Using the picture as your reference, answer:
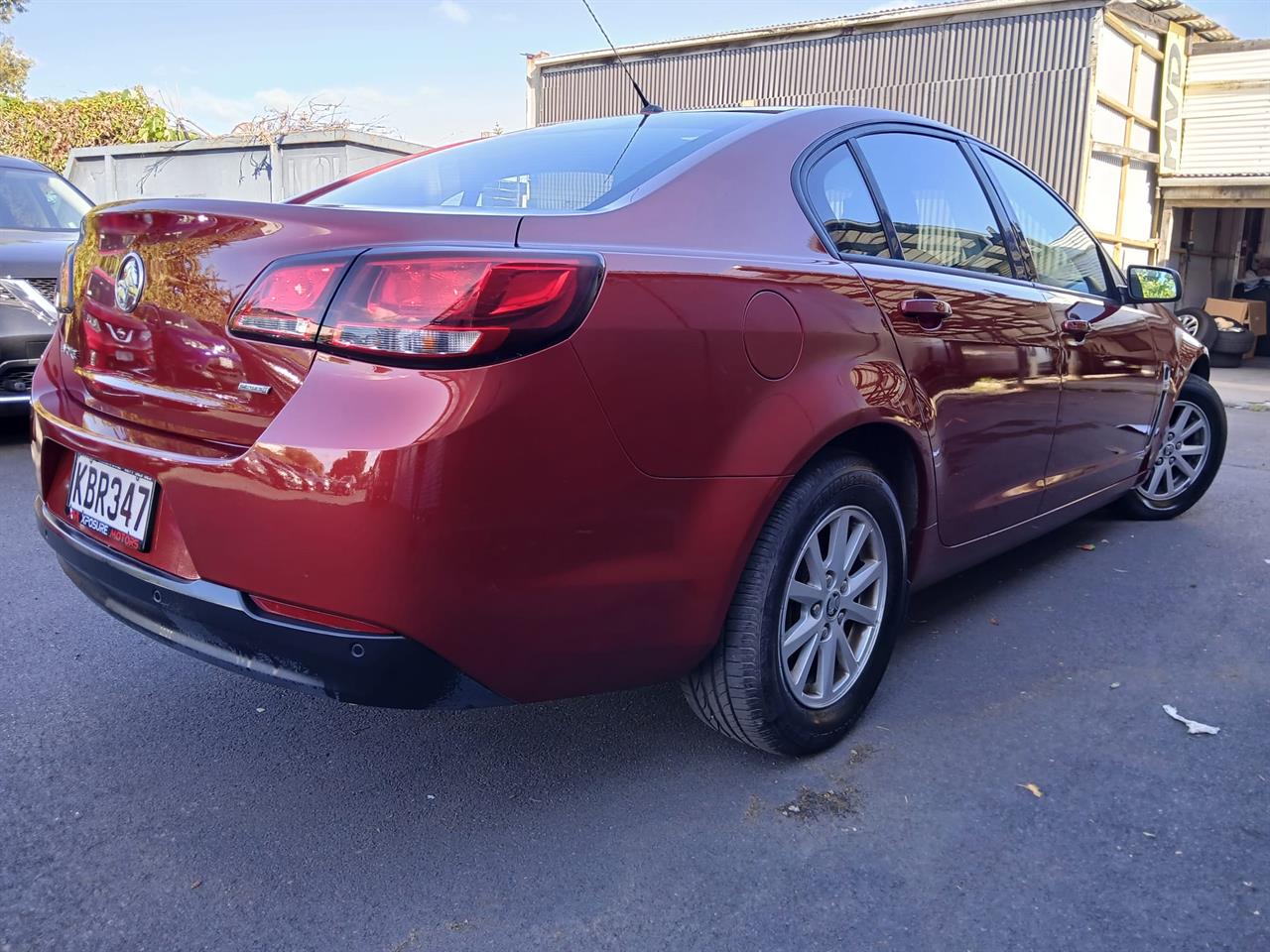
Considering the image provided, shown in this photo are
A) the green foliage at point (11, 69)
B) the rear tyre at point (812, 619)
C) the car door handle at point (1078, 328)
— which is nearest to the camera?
the rear tyre at point (812, 619)

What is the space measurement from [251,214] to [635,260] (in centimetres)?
74

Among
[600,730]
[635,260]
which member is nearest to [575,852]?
[600,730]

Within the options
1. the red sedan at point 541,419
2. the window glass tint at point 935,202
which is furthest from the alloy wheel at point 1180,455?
the red sedan at point 541,419

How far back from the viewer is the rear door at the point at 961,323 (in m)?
2.72

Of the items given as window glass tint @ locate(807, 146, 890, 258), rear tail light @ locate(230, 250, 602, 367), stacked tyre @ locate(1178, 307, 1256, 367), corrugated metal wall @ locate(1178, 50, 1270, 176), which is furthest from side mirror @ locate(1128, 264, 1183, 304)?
corrugated metal wall @ locate(1178, 50, 1270, 176)

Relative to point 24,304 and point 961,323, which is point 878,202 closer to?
point 961,323

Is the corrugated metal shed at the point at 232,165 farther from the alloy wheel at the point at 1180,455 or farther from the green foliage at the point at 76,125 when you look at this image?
the alloy wheel at the point at 1180,455

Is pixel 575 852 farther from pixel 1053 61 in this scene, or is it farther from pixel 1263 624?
pixel 1053 61

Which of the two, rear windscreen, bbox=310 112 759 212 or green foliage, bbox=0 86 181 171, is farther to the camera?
green foliage, bbox=0 86 181 171

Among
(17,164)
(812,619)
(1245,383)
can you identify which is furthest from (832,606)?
(1245,383)

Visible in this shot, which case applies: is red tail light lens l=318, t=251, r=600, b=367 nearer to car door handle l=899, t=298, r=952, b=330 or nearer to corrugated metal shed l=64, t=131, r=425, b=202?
car door handle l=899, t=298, r=952, b=330

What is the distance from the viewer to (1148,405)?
13.8 feet

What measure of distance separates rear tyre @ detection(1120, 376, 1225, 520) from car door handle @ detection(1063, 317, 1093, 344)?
5.03ft

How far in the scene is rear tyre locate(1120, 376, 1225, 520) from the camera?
485 centimetres
